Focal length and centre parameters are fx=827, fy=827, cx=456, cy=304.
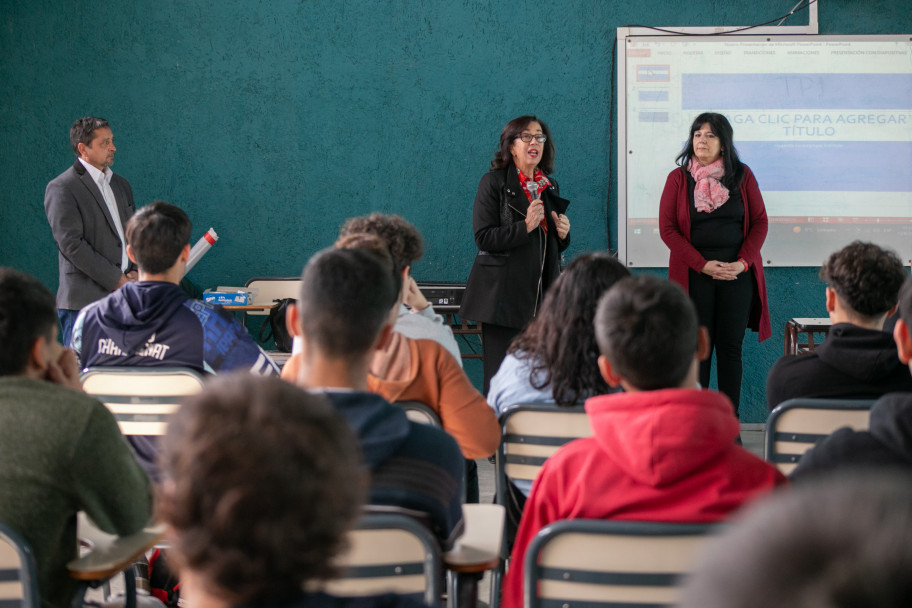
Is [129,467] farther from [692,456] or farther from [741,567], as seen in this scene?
[741,567]

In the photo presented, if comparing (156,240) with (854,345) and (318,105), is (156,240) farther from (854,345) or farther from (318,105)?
(318,105)

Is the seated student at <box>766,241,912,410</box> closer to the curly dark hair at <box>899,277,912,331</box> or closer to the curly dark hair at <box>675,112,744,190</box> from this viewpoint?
the curly dark hair at <box>899,277,912,331</box>

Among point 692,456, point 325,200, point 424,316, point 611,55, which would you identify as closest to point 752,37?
point 611,55

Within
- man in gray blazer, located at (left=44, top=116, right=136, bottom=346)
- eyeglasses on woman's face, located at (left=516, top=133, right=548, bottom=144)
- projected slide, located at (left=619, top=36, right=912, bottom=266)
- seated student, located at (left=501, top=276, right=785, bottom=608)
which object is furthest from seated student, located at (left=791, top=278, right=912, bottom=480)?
projected slide, located at (left=619, top=36, right=912, bottom=266)

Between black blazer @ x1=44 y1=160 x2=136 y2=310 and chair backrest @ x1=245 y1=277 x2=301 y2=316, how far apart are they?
848 millimetres

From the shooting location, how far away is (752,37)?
4691 mm

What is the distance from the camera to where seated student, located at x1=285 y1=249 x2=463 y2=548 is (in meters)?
1.20

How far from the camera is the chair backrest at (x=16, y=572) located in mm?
1231

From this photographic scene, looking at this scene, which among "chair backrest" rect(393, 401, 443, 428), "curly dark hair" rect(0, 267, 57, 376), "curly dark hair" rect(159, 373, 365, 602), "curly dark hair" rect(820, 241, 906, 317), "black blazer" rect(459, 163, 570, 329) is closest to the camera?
"curly dark hair" rect(159, 373, 365, 602)

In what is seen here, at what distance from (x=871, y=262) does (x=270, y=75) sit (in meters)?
3.69

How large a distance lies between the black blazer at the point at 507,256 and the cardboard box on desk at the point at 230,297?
1.32 m

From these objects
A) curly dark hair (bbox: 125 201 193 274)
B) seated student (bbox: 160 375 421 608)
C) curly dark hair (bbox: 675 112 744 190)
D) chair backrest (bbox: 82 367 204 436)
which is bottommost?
chair backrest (bbox: 82 367 204 436)

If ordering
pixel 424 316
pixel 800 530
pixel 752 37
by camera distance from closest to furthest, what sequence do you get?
1. pixel 800 530
2. pixel 424 316
3. pixel 752 37

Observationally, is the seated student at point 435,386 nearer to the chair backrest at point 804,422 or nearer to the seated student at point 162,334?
the seated student at point 162,334
